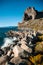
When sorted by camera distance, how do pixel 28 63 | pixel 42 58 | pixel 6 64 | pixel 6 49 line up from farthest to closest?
pixel 6 49 < pixel 42 58 < pixel 28 63 < pixel 6 64

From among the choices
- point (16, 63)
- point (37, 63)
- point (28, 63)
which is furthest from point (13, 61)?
point (37, 63)

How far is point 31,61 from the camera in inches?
728

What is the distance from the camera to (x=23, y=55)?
19875 millimetres

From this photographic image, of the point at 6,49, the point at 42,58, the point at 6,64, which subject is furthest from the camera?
the point at 6,49

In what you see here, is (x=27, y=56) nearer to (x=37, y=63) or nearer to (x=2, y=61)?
(x=37, y=63)

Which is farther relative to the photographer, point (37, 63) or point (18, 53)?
point (18, 53)

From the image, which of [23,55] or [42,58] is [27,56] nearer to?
[23,55]

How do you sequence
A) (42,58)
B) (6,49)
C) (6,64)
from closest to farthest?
(6,64), (42,58), (6,49)

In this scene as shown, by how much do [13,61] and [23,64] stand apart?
132 centimetres

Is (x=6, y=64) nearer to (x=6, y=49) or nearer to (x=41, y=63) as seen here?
(x=41, y=63)

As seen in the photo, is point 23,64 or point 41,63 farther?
point 41,63

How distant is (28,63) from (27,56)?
7.63 ft

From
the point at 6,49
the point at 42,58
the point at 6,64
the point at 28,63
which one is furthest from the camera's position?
the point at 6,49

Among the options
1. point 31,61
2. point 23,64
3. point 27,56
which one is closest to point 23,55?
point 27,56
